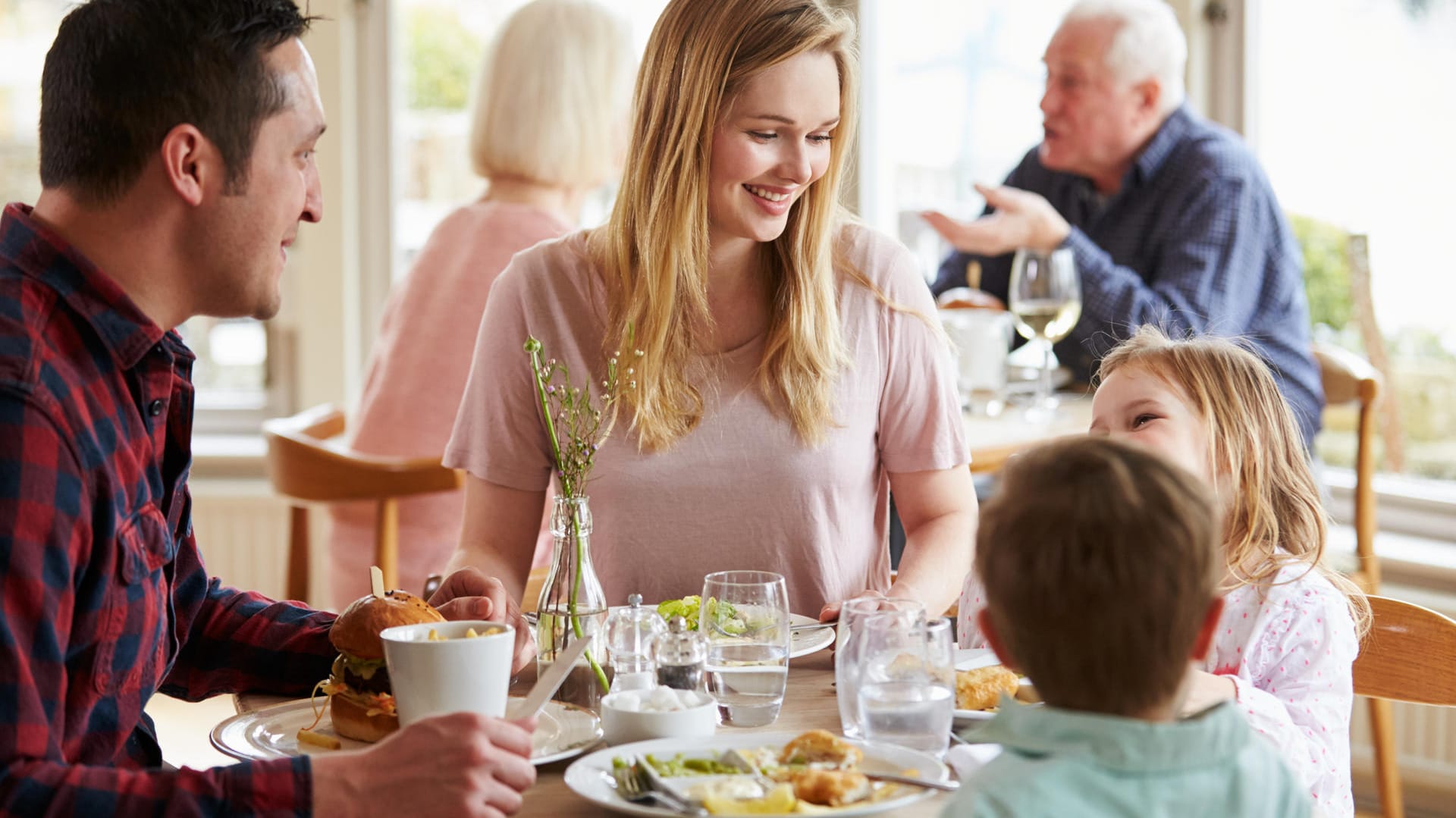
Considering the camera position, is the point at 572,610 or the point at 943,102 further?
the point at 943,102

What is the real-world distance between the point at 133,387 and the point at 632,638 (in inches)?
18.7

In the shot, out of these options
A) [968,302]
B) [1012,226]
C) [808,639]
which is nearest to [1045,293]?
[1012,226]

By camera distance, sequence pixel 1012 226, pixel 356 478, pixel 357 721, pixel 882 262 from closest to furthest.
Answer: pixel 357 721 < pixel 882 262 < pixel 356 478 < pixel 1012 226

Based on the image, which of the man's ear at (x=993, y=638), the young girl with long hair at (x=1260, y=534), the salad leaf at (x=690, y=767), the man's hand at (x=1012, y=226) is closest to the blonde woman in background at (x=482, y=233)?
the man's hand at (x=1012, y=226)

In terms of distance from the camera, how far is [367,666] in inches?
51.6

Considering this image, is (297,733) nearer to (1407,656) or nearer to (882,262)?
(882,262)

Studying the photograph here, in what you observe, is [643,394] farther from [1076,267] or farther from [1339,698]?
[1076,267]

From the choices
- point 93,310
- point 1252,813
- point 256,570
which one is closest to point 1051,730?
point 1252,813

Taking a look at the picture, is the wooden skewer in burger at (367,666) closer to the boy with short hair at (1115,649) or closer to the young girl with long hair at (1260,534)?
the boy with short hair at (1115,649)

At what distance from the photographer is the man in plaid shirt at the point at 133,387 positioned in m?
1.04

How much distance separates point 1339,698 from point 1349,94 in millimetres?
2624

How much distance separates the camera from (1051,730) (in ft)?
3.03

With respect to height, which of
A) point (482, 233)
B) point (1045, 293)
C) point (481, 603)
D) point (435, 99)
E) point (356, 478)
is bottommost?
point (356, 478)

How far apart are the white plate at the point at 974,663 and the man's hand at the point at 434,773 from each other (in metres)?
0.40
